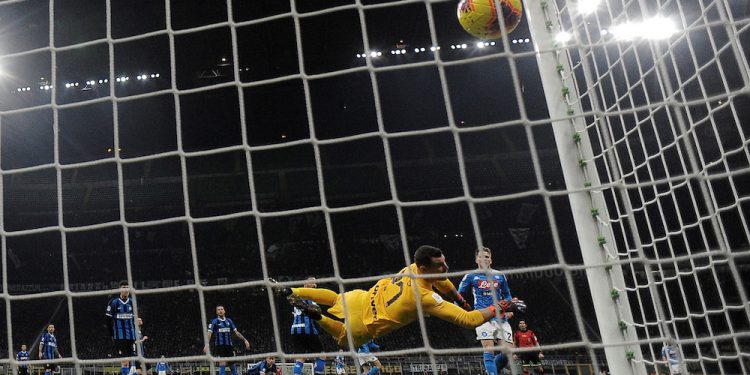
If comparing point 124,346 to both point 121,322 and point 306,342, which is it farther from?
point 306,342

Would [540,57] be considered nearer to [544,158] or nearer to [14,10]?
[14,10]

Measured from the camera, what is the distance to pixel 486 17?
8.43 feet

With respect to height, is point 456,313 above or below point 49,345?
below

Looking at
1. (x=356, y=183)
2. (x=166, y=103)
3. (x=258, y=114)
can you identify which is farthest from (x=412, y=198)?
(x=166, y=103)

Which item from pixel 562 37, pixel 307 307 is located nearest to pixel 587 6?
pixel 562 37

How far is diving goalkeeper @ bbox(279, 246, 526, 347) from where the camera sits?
9.04 ft

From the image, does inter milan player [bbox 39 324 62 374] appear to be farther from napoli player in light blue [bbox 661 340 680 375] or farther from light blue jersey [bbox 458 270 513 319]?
napoli player in light blue [bbox 661 340 680 375]

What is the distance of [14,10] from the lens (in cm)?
830

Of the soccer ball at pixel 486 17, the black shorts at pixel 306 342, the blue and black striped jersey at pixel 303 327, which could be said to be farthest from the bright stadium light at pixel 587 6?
the black shorts at pixel 306 342

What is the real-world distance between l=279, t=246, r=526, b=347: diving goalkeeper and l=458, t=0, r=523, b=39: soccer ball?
111 cm

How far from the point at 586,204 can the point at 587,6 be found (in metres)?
0.87

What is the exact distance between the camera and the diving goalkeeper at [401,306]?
2754mm

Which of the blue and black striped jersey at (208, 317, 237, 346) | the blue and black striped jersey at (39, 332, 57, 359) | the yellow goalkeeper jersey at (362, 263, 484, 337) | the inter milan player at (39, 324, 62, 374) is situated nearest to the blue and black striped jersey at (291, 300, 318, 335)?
the blue and black striped jersey at (208, 317, 237, 346)

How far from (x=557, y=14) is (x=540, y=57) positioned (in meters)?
0.19
